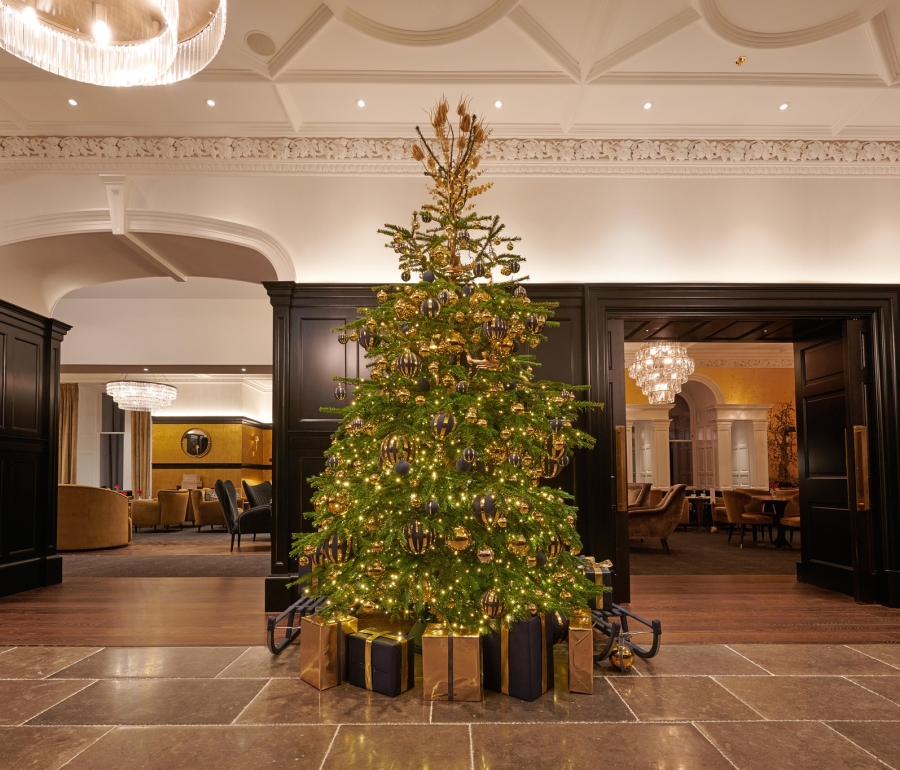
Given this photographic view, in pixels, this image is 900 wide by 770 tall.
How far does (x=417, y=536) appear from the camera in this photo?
2.77 meters

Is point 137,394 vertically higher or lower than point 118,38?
lower

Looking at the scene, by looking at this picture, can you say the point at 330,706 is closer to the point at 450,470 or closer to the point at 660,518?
the point at 450,470

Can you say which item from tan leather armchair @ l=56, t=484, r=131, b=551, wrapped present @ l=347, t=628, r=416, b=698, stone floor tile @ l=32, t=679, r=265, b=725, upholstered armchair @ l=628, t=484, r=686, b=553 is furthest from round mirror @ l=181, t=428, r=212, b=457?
wrapped present @ l=347, t=628, r=416, b=698

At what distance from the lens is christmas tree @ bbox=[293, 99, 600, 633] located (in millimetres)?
2889

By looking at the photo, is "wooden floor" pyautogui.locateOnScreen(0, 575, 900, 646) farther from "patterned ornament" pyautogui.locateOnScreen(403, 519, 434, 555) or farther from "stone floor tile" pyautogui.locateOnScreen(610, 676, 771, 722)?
"patterned ornament" pyautogui.locateOnScreen(403, 519, 434, 555)

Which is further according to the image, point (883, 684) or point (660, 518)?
point (660, 518)

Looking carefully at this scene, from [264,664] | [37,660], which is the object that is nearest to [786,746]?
[264,664]

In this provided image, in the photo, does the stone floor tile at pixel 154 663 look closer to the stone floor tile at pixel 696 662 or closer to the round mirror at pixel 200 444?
the stone floor tile at pixel 696 662

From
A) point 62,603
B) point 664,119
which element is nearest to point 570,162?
point 664,119

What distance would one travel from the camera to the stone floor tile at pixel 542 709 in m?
2.62

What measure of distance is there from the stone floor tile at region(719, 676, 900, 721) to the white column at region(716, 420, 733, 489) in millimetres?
10960

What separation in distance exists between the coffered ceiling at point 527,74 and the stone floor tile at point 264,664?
3760mm

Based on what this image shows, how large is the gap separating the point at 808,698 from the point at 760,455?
11.8 meters

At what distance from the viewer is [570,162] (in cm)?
529
